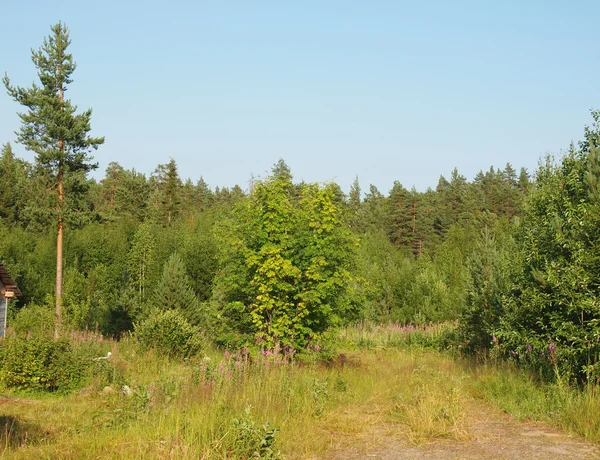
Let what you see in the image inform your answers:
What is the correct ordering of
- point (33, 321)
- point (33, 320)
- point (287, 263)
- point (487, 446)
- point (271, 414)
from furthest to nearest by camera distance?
point (33, 320) < point (33, 321) < point (287, 263) < point (271, 414) < point (487, 446)

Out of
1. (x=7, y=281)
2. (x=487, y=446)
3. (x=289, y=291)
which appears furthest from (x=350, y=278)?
(x=7, y=281)

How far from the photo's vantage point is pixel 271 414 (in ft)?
23.3

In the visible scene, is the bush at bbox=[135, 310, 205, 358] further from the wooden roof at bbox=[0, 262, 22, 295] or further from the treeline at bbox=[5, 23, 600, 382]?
the wooden roof at bbox=[0, 262, 22, 295]

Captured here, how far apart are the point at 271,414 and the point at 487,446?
271 centimetres

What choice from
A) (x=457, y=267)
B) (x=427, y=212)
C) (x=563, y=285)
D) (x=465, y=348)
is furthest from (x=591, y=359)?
(x=427, y=212)

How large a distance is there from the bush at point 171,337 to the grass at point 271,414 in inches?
201

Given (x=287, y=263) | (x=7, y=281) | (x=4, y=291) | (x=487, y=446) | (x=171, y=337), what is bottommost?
(x=487, y=446)

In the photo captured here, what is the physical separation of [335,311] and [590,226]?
289 inches

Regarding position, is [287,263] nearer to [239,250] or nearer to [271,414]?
[239,250]

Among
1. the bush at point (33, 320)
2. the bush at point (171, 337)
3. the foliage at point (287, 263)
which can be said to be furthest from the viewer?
the bush at point (33, 320)

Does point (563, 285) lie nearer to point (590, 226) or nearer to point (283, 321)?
point (590, 226)

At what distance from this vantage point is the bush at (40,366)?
510 inches

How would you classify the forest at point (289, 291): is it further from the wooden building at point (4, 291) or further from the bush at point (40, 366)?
the wooden building at point (4, 291)

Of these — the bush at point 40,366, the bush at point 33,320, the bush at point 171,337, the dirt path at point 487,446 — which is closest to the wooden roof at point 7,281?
the bush at point 33,320
